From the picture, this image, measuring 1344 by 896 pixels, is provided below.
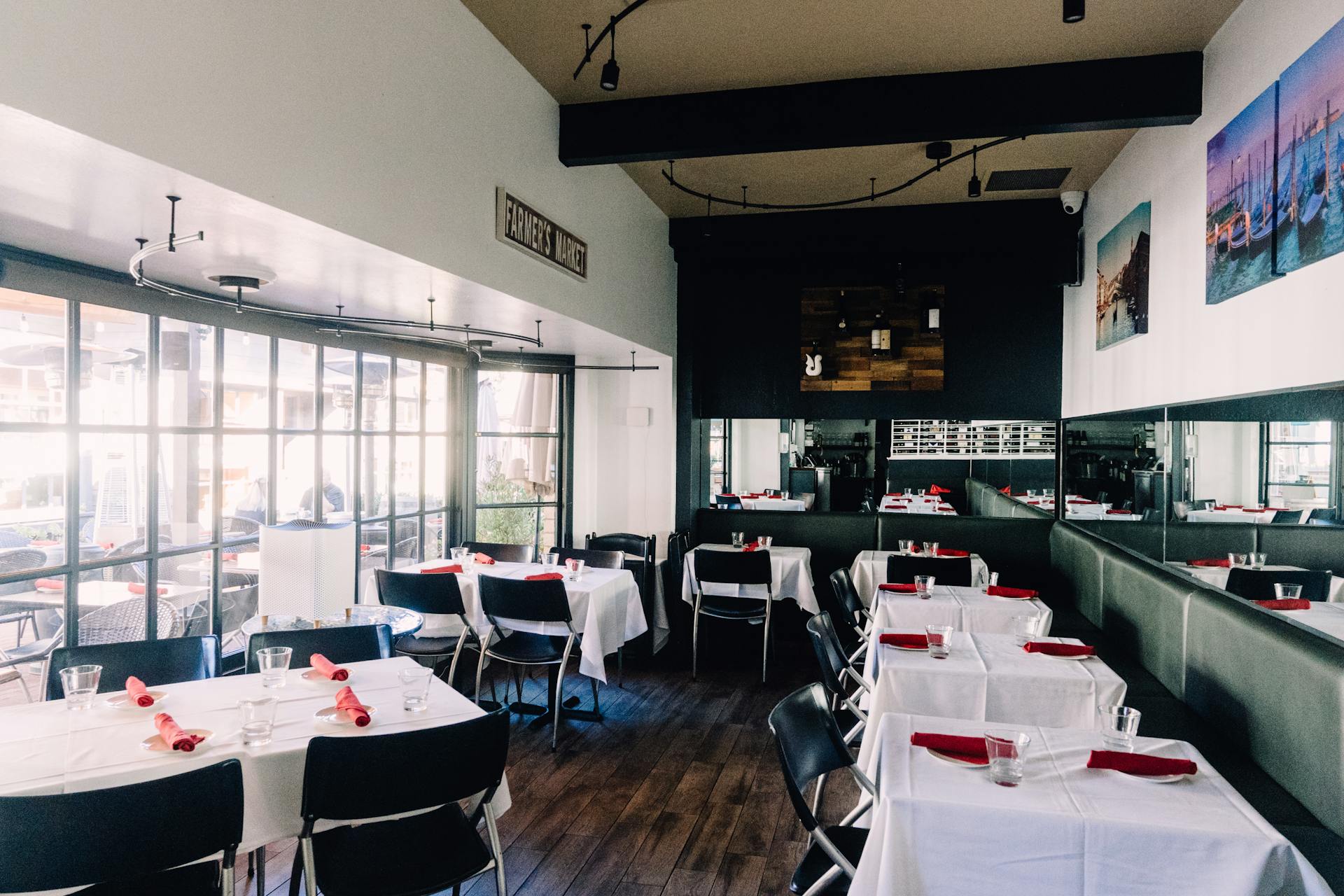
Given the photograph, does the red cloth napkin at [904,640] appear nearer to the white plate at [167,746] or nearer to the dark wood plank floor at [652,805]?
the dark wood plank floor at [652,805]

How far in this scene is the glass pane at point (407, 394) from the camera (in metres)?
5.45

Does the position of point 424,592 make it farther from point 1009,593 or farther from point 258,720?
point 1009,593

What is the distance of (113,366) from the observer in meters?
3.38

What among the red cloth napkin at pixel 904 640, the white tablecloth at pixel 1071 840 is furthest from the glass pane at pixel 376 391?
the white tablecloth at pixel 1071 840

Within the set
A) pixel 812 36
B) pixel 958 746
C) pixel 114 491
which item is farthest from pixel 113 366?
pixel 958 746

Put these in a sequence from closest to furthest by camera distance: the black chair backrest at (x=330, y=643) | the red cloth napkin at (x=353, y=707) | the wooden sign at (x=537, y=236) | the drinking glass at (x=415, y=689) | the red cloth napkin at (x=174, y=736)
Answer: the red cloth napkin at (x=174, y=736) < the red cloth napkin at (x=353, y=707) < the drinking glass at (x=415, y=689) < the black chair backrest at (x=330, y=643) < the wooden sign at (x=537, y=236)

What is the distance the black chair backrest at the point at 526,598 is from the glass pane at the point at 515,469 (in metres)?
1.74

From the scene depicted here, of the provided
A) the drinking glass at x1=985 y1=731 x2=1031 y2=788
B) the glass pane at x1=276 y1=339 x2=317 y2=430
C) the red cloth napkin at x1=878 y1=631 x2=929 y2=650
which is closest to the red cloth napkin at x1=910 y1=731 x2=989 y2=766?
the drinking glass at x1=985 y1=731 x2=1031 y2=788

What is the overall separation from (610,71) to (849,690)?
4.13 meters

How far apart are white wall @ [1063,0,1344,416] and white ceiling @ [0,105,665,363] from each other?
9.98ft

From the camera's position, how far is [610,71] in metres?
3.11

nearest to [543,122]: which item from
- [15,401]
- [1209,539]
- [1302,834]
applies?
[15,401]

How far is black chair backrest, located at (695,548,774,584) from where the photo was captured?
18.1 feet

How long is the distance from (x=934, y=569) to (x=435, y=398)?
11.9ft
